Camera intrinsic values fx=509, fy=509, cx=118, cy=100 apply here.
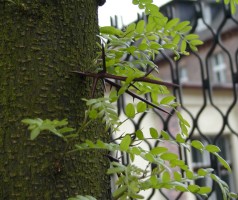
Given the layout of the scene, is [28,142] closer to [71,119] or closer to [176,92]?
[71,119]

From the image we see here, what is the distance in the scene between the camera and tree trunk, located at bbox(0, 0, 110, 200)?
1.68 ft

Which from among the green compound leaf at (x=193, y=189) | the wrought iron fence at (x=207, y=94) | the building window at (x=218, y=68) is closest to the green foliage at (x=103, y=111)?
the green compound leaf at (x=193, y=189)

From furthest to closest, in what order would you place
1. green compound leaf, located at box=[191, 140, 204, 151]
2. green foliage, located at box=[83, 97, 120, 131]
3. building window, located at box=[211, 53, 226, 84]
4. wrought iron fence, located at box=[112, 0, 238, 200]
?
building window, located at box=[211, 53, 226, 84] < wrought iron fence, located at box=[112, 0, 238, 200] < green compound leaf, located at box=[191, 140, 204, 151] < green foliage, located at box=[83, 97, 120, 131]

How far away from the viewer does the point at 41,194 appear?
0.51 m

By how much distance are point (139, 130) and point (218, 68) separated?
43.7 ft

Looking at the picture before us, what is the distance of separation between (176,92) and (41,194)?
1126 millimetres

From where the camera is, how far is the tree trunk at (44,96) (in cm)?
51

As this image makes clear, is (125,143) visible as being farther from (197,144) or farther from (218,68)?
(218,68)

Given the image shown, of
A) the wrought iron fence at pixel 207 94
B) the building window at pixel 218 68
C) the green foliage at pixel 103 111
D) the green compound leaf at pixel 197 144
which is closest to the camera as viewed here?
the green foliage at pixel 103 111

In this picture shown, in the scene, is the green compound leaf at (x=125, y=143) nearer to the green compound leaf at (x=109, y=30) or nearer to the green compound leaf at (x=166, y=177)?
the green compound leaf at (x=166, y=177)

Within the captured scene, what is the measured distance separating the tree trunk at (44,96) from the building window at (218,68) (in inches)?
517

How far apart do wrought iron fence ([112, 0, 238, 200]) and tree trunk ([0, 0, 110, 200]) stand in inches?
16.0

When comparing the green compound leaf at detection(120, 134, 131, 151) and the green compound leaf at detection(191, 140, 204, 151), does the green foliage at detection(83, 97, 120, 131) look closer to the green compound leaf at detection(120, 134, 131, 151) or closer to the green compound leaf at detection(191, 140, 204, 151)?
the green compound leaf at detection(120, 134, 131, 151)

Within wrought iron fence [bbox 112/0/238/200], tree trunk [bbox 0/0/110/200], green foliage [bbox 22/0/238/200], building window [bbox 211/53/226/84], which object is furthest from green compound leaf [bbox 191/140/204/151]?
building window [bbox 211/53/226/84]
